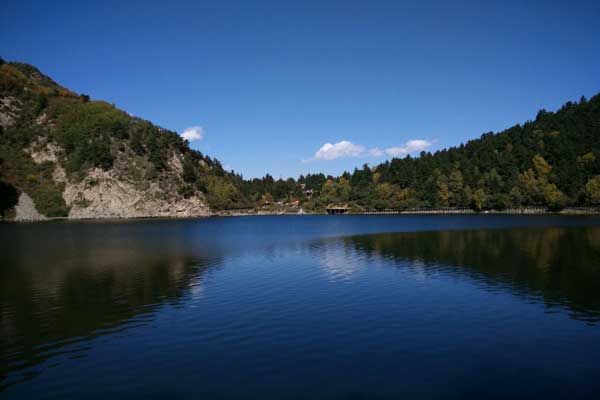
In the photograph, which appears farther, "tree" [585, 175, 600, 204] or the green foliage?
the green foliage

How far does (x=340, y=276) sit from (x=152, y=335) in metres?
22.9

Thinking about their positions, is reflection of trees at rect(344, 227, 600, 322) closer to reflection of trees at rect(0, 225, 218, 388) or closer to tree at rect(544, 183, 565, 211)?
Result: reflection of trees at rect(0, 225, 218, 388)

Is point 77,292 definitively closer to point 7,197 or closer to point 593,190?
point 7,197

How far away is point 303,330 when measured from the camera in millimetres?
24391

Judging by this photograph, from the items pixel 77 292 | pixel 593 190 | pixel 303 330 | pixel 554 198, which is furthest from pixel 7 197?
pixel 593 190

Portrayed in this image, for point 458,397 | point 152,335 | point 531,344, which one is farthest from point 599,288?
point 152,335

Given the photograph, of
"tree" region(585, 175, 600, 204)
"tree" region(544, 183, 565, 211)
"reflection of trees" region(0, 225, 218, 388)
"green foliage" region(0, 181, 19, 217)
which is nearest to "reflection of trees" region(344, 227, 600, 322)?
"reflection of trees" region(0, 225, 218, 388)

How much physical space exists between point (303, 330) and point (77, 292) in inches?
909

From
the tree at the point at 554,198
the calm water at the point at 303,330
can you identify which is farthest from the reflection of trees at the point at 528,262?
the tree at the point at 554,198

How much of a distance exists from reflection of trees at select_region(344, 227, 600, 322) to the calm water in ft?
1.00

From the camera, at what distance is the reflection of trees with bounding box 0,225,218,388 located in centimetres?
2320

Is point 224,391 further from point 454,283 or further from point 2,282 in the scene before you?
point 2,282

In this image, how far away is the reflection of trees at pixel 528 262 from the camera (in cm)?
3306

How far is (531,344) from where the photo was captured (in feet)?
A: 71.3
